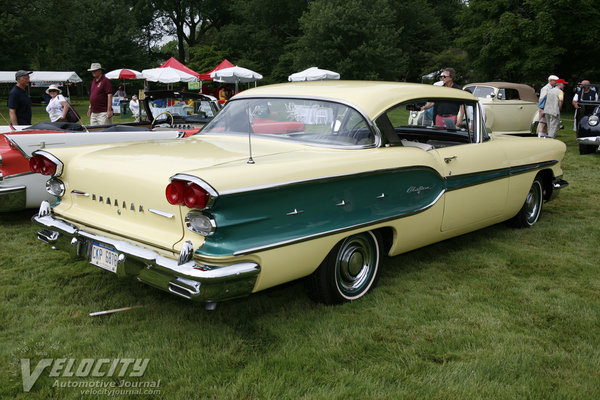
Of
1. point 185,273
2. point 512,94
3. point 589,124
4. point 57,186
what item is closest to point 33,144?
point 57,186

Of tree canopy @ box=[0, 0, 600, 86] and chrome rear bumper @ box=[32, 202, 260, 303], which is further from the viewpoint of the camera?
tree canopy @ box=[0, 0, 600, 86]

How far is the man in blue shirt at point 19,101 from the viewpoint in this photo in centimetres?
845

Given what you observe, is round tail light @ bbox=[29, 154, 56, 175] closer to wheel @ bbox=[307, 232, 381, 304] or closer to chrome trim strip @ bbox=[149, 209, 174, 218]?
chrome trim strip @ bbox=[149, 209, 174, 218]

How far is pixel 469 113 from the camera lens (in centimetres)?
511

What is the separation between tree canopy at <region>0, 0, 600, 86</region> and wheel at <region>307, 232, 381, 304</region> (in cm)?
2802

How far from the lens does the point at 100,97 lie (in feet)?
30.1

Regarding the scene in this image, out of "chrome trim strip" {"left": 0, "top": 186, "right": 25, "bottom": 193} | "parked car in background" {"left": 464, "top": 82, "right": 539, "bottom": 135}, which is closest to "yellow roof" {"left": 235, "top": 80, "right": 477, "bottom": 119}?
"chrome trim strip" {"left": 0, "top": 186, "right": 25, "bottom": 193}

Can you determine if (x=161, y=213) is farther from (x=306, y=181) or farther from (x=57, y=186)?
(x=57, y=186)

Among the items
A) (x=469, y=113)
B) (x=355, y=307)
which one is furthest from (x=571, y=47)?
(x=355, y=307)

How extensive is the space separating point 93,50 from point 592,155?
4193cm

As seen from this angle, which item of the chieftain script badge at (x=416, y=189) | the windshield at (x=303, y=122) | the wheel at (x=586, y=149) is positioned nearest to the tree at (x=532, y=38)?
the wheel at (x=586, y=149)

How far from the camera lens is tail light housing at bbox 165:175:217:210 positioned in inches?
111

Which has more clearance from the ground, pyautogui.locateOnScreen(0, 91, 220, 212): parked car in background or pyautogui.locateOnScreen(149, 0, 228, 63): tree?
pyautogui.locateOnScreen(149, 0, 228, 63): tree

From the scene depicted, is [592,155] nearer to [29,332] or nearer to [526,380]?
[526,380]
